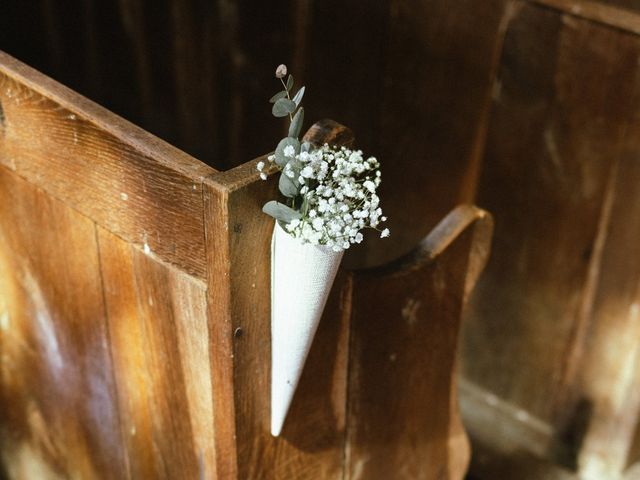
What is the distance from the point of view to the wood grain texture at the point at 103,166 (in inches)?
43.9

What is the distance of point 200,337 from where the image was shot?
3.89ft

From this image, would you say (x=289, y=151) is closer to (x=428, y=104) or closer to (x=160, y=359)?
(x=160, y=359)

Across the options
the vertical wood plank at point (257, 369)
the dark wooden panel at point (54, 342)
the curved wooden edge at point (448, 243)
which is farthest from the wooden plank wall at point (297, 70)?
the vertical wood plank at point (257, 369)

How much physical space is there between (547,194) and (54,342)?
114cm

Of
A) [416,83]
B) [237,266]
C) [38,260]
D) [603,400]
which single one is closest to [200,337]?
[237,266]

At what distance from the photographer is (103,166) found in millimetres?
1209

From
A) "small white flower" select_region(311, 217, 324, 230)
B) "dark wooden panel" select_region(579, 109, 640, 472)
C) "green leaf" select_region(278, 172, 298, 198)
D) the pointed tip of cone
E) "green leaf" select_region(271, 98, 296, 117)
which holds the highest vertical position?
"green leaf" select_region(271, 98, 296, 117)

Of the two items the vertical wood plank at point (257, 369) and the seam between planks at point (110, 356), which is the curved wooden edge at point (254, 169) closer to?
the vertical wood plank at point (257, 369)

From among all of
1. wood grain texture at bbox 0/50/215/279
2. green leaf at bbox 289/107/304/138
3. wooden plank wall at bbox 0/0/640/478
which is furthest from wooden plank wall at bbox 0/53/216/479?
wooden plank wall at bbox 0/0/640/478

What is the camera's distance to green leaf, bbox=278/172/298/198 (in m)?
1.06

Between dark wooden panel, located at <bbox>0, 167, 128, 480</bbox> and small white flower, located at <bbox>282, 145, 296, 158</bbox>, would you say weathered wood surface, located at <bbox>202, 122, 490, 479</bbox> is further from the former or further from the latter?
dark wooden panel, located at <bbox>0, 167, 128, 480</bbox>

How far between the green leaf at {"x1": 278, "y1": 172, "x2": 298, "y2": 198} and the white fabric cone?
48 millimetres

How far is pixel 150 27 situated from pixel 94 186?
1226mm

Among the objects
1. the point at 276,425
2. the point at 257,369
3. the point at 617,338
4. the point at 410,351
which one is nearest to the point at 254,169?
the point at 257,369
